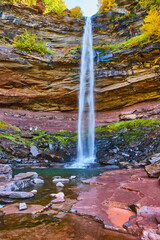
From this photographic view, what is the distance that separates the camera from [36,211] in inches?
113

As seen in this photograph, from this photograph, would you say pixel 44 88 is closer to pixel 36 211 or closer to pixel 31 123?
pixel 31 123

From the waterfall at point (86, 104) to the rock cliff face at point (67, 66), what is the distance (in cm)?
70

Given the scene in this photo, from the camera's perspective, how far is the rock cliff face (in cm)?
1634

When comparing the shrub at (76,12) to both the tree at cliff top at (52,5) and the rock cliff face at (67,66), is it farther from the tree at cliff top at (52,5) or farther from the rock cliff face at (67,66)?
the rock cliff face at (67,66)

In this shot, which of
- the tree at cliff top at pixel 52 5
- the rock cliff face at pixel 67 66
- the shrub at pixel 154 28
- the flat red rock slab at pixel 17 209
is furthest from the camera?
the tree at cliff top at pixel 52 5

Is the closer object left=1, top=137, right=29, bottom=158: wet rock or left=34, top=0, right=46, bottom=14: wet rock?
left=1, top=137, right=29, bottom=158: wet rock

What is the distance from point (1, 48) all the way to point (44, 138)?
34.3 ft

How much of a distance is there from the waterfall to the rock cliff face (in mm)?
698

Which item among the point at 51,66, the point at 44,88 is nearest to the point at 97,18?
the point at 51,66

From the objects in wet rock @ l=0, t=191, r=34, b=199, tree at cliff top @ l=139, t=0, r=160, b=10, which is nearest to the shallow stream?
wet rock @ l=0, t=191, r=34, b=199

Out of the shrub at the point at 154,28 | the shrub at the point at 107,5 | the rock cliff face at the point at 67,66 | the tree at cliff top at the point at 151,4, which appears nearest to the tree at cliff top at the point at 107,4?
the shrub at the point at 107,5

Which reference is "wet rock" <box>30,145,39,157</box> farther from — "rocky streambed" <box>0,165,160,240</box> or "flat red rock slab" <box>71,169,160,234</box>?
"flat red rock slab" <box>71,169,160,234</box>

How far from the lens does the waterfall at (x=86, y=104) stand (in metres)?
15.4

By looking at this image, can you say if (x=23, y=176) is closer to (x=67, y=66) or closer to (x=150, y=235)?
(x=150, y=235)
